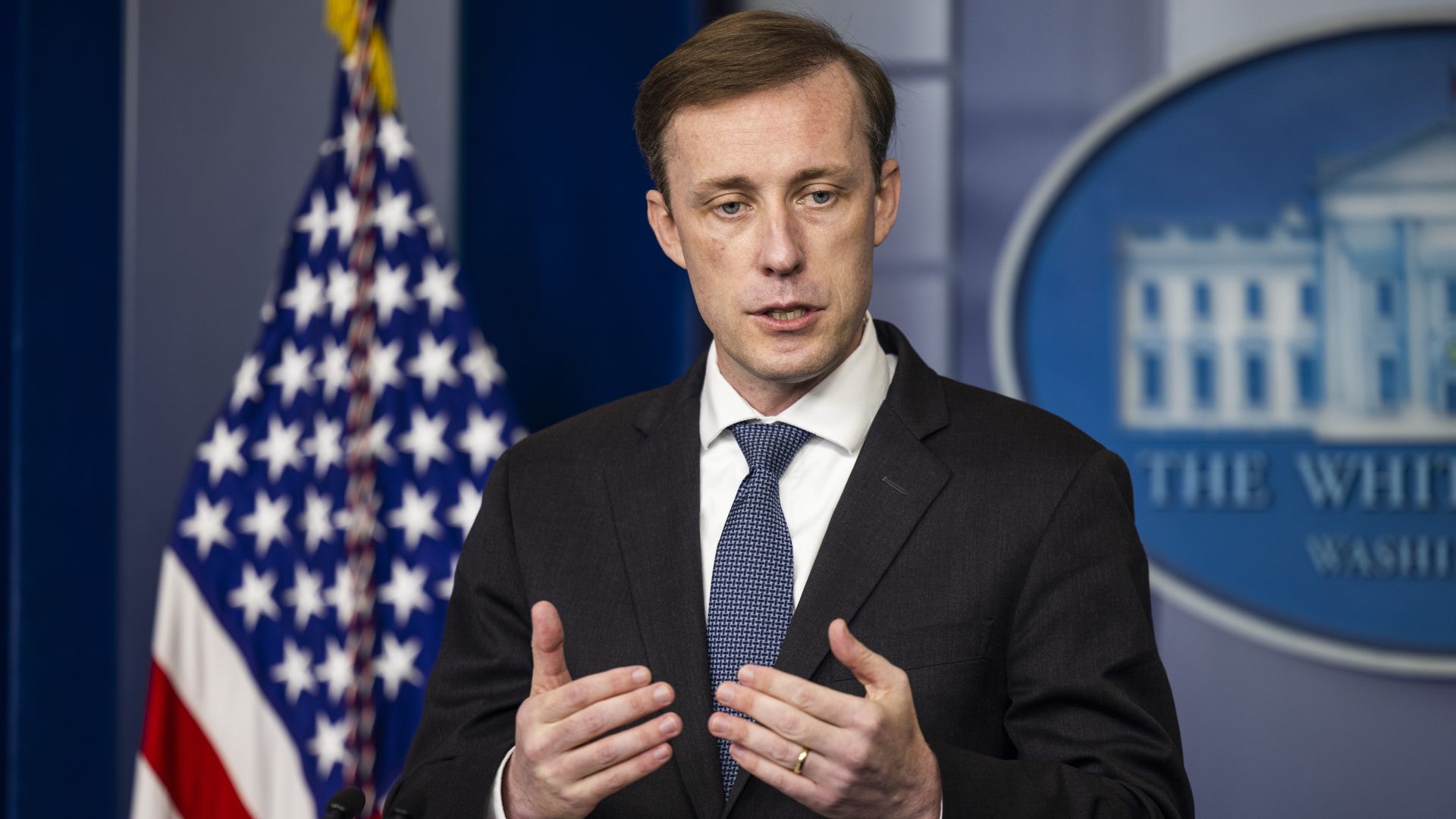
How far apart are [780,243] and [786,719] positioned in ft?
1.70

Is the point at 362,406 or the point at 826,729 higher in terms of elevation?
the point at 362,406

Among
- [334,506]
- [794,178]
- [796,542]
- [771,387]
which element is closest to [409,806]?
[796,542]

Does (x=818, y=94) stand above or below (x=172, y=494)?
above

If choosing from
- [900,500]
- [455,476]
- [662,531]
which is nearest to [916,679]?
[900,500]

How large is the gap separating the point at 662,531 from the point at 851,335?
293 millimetres

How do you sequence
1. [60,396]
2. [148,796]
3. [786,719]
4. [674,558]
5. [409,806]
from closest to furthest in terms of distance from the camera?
[786,719], [409,806], [674,558], [148,796], [60,396]

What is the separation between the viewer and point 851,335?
1452 millimetres

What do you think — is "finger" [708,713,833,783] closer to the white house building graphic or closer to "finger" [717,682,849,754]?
"finger" [717,682,849,754]

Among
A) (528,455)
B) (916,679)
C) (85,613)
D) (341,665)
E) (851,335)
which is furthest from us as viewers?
(85,613)

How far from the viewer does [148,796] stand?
2.32 m

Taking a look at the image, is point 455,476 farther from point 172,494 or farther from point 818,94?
point 818,94

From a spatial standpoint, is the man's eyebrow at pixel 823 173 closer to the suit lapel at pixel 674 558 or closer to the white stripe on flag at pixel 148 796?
the suit lapel at pixel 674 558

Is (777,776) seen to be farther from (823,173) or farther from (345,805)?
(823,173)

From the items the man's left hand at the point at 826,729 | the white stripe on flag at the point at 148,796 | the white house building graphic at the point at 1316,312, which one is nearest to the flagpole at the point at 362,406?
the white stripe on flag at the point at 148,796
